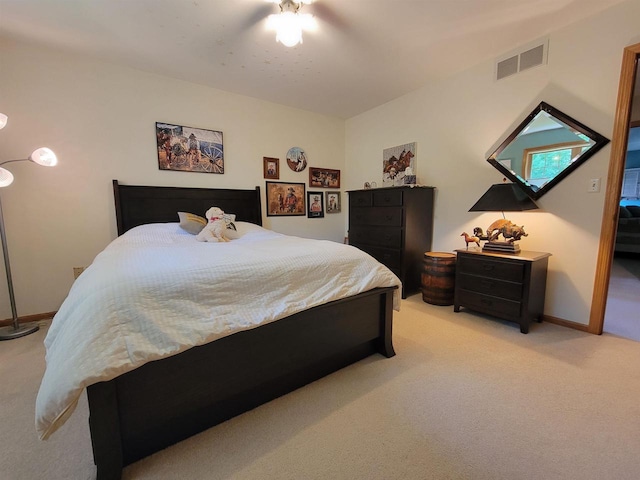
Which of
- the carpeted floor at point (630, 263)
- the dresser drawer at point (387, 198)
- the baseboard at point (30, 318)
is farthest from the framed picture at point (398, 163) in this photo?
the baseboard at point (30, 318)

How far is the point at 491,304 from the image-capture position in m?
2.40

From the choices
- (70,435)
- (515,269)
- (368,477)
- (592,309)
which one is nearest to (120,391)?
(70,435)

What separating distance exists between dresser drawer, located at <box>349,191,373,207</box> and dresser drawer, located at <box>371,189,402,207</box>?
0.08 metres

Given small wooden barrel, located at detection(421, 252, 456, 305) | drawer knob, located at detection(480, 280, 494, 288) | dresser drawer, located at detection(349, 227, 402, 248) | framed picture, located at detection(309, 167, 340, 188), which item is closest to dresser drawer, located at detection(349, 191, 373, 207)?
dresser drawer, located at detection(349, 227, 402, 248)

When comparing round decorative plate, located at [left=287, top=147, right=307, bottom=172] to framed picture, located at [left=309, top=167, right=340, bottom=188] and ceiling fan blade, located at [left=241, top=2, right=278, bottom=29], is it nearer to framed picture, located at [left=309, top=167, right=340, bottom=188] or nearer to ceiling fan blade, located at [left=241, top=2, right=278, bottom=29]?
framed picture, located at [left=309, top=167, right=340, bottom=188]

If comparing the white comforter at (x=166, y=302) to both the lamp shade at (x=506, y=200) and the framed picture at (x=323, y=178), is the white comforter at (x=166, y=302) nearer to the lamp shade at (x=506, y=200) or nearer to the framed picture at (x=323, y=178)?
the lamp shade at (x=506, y=200)

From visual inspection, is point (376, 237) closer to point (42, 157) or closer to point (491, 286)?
point (491, 286)

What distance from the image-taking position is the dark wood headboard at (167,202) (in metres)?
2.74

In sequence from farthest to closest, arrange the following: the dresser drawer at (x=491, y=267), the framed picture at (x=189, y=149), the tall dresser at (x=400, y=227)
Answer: the tall dresser at (x=400, y=227), the framed picture at (x=189, y=149), the dresser drawer at (x=491, y=267)

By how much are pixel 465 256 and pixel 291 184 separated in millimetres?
2381

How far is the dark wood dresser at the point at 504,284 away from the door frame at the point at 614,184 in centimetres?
33

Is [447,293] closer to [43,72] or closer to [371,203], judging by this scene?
[371,203]

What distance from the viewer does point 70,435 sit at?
4.22 ft

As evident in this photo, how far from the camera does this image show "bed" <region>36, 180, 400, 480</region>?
1.01m
